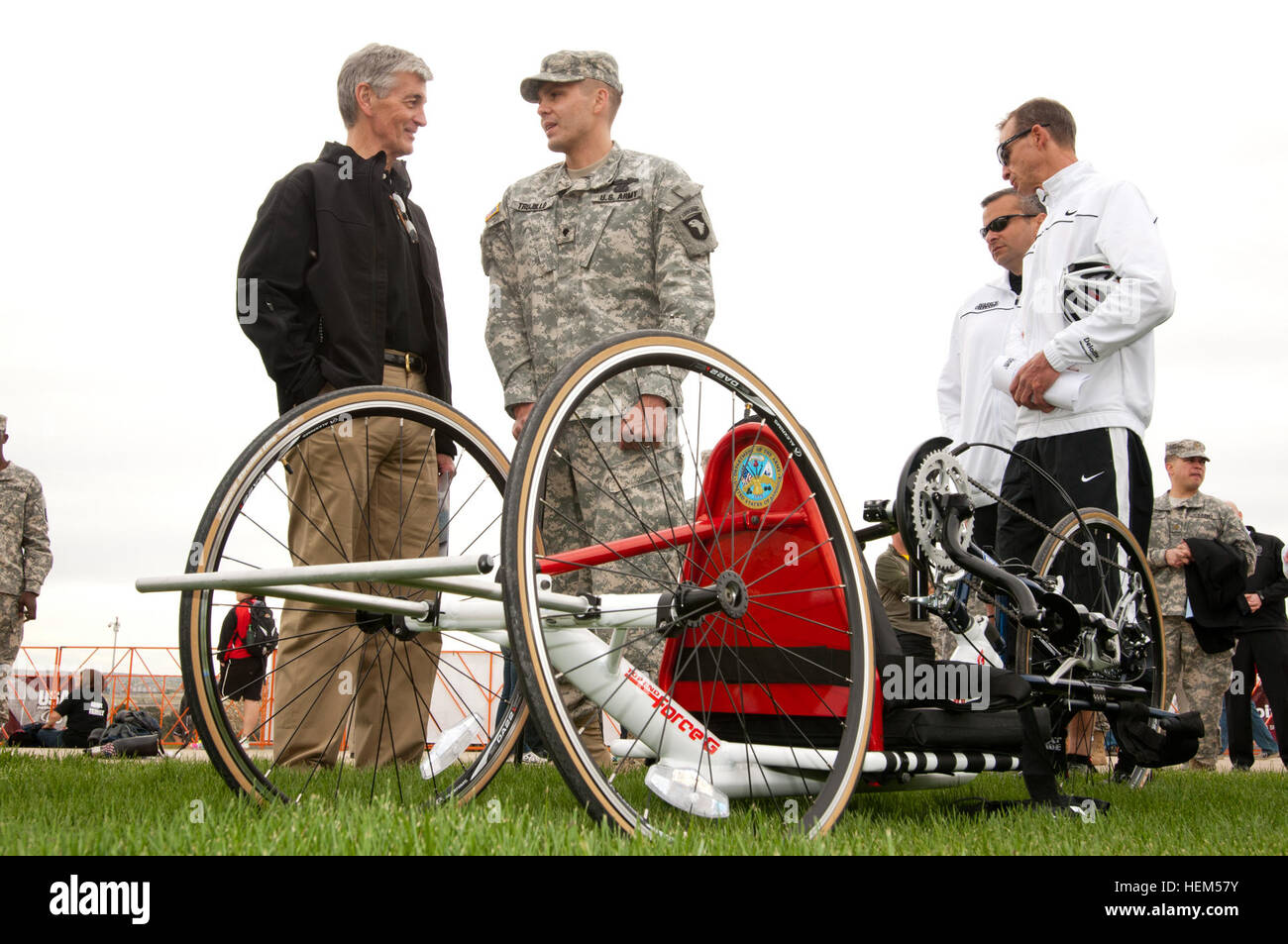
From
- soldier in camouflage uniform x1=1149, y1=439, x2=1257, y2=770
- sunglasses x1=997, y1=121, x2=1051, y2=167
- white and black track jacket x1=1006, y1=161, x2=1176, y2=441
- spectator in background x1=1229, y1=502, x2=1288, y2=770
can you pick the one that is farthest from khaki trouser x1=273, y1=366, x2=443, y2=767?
spectator in background x1=1229, y1=502, x2=1288, y2=770

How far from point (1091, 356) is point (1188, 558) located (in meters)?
4.49

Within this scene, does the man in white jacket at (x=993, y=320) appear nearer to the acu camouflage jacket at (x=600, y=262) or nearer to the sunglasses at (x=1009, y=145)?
the sunglasses at (x=1009, y=145)

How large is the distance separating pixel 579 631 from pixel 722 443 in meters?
0.85

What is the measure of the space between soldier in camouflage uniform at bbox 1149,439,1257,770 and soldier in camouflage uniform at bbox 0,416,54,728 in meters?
7.60

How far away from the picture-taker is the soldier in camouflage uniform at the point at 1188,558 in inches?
299

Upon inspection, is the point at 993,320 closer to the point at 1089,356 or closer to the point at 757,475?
the point at 1089,356

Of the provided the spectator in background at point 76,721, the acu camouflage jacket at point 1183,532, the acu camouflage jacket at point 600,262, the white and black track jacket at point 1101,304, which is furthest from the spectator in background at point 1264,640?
the spectator in background at point 76,721

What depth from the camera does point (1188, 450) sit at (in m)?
8.11

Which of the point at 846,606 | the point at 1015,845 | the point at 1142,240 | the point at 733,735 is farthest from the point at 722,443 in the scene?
the point at 1142,240

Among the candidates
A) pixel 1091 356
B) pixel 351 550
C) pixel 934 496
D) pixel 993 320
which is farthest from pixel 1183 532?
pixel 351 550

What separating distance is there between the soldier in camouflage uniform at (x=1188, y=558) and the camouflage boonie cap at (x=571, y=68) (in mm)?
5471

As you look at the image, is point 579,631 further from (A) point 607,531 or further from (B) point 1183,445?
(B) point 1183,445
